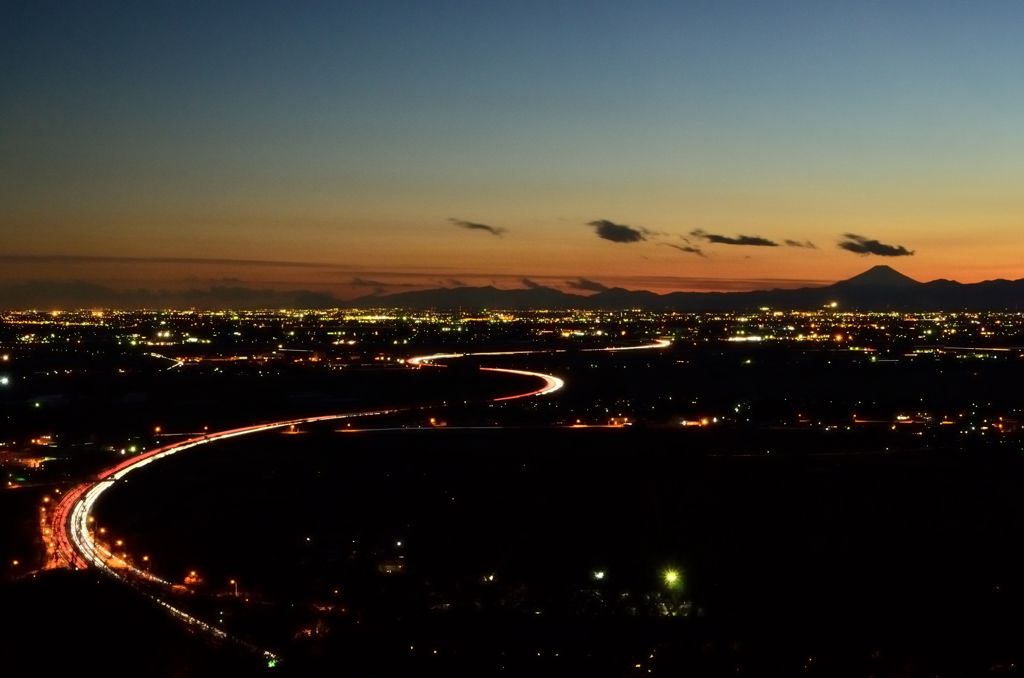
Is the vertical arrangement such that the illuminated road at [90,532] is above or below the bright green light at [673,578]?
below

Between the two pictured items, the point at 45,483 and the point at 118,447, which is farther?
the point at 118,447

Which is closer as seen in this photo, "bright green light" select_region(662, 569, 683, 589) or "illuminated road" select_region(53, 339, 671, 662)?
"illuminated road" select_region(53, 339, 671, 662)

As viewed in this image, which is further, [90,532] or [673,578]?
[90,532]

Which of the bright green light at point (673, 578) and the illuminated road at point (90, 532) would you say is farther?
the bright green light at point (673, 578)

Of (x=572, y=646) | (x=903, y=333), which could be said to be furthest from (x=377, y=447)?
(x=903, y=333)

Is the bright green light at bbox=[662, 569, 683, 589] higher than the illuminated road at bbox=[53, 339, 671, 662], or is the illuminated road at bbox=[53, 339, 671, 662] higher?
the bright green light at bbox=[662, 569, 683, 589]

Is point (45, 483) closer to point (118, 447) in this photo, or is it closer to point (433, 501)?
point (118, 447)

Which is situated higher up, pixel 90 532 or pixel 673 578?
pixel 673 578

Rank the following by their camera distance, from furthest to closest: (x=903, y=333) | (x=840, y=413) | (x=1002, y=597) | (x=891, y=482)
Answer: (x=903, y=333) → (x=840, y=413) → (x=891, y=482) → (x=1002, y=597)

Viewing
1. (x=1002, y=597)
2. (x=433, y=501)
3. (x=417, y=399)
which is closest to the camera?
(x=1002, y=597)
